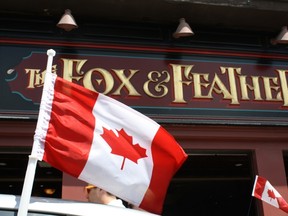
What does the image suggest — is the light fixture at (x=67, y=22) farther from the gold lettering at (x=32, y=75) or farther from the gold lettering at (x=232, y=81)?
the gold lettering at (x=232, y=81)

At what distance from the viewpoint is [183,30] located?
21.4 ft

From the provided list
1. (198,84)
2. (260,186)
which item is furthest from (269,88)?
(260,186)

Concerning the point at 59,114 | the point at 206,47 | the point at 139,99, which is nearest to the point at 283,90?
the point at 206,47

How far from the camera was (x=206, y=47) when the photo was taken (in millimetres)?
6914

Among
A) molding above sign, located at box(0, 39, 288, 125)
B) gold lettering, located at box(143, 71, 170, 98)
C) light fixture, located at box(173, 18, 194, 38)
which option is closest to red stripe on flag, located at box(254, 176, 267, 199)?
molding above sign, located at box(0, 39, 288, 125)

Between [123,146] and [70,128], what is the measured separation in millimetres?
445

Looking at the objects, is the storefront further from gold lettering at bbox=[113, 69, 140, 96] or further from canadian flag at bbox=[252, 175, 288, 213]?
canadian flag at bbox=[252, 175, 288, 213]

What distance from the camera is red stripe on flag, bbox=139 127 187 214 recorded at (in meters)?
3.66

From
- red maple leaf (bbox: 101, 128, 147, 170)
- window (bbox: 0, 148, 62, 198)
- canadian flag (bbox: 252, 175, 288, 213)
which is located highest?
window (bbox: 0, 148, 62, 198)

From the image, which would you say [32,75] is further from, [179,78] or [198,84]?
[198,84]

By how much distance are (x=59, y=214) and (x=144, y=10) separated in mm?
4395

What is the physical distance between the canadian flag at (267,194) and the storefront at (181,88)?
1.76 ft

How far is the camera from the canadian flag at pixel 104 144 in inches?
133

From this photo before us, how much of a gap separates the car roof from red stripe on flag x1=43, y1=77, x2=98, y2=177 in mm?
399
